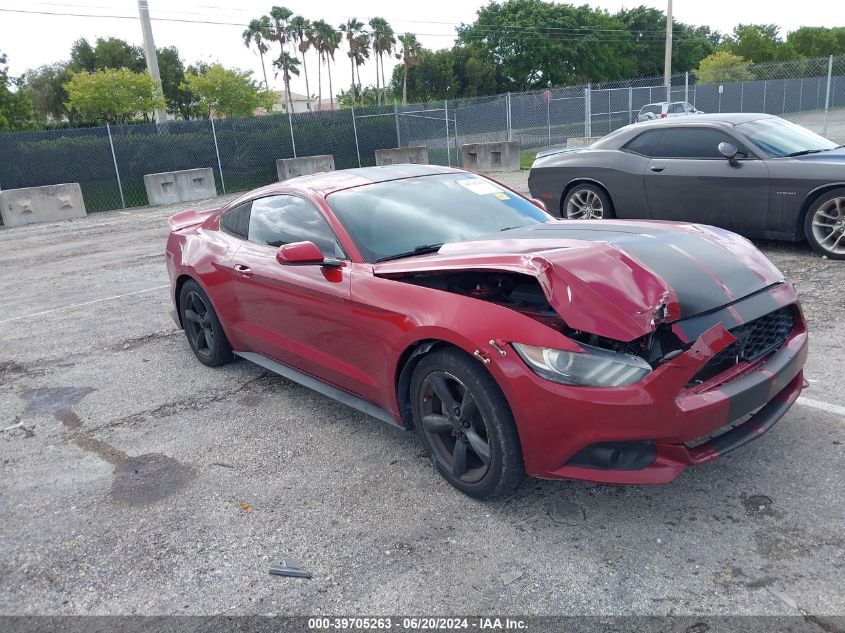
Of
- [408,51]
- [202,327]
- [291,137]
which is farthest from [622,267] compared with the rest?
[408,51]

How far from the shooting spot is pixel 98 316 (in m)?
7.40

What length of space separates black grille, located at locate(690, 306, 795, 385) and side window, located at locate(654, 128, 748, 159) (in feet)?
15.9

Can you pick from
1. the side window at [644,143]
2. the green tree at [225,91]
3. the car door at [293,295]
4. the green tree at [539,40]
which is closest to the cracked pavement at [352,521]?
the car door at [293,295]

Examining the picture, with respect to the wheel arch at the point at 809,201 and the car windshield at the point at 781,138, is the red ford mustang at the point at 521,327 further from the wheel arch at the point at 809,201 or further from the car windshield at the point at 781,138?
the car windshield at the point at 781,138

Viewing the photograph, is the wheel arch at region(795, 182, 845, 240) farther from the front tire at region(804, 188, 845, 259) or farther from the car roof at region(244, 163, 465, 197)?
the car roof at region(244, 163, 465, 197)

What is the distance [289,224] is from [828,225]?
18.4ft

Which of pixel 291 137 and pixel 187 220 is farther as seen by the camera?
pixel 291 137

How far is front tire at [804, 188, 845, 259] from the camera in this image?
702 cm

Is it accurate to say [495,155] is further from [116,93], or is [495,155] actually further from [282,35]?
[282,35]

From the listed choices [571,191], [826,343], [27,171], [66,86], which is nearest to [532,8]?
[66,86]

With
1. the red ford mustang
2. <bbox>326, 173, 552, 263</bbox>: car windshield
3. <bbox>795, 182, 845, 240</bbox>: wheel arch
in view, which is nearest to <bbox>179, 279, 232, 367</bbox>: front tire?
the red ford mustang

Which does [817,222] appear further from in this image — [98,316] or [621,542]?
[98,316]

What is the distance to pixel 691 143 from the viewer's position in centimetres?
811

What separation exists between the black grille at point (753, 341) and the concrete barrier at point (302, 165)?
1956 cm
